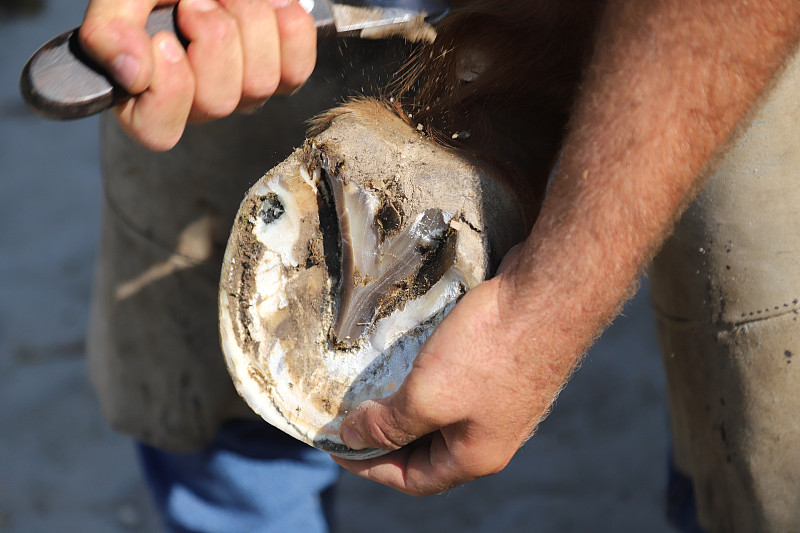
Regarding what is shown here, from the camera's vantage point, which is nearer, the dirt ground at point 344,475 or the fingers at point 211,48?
the fingers at point 211,48

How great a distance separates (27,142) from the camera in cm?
311

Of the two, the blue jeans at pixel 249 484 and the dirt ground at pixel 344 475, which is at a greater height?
the blue jeans at pixel 249 484

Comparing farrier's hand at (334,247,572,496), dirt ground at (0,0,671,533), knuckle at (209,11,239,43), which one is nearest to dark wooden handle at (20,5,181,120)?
knuckle at (209,11,239,43)

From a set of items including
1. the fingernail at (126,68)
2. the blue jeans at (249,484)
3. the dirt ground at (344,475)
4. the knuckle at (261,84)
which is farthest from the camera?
the dirt ground at (344,475)

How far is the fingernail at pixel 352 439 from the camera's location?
0.90 meters

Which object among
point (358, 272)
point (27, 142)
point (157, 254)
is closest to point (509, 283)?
point (358, 272)

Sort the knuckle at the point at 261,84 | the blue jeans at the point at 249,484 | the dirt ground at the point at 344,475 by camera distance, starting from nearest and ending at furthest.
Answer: the knuckle at the point at 261,84 → the blue jeans at the point at 249,484 → the dirt ground at the point at 344,475

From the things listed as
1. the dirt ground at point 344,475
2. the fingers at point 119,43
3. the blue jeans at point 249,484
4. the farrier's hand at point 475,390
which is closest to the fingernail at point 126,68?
the fingers at point 119,43

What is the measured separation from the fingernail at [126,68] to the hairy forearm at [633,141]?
0.45 m

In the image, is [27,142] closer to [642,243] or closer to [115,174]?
[115,174]

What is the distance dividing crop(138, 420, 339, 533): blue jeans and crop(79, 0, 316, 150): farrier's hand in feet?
2.65

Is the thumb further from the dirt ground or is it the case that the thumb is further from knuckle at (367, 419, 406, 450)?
the dirt ground

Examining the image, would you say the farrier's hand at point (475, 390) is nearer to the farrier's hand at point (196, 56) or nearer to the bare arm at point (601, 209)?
the bare arm at point (601, 209)

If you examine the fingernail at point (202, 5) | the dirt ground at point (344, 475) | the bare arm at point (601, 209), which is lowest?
the dirt ground at point (344, 475)
